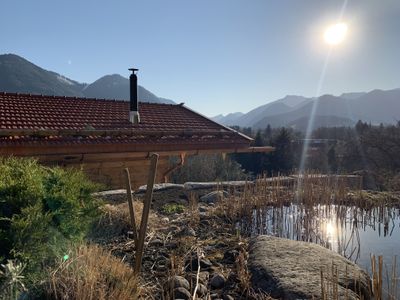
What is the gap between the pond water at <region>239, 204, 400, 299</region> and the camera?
17.3 feet

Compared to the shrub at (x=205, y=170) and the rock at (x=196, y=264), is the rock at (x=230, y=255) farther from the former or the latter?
the shrub at (x=205, y=170)

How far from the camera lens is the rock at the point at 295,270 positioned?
3.01 meters

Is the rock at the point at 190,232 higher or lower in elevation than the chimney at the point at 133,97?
lower

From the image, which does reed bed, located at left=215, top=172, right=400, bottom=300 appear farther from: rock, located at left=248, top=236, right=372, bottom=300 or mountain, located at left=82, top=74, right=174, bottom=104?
mountain, located at left=82, top=74, right=174, bottom=104

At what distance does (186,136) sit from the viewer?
11.0 m

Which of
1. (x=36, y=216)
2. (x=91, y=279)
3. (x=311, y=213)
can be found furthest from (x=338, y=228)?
(x=36, y=216)

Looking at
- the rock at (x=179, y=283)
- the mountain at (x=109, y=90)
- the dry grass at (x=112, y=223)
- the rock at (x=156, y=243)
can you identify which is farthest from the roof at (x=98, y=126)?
the mountain at (x=109, y=90)

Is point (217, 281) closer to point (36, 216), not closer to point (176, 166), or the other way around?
point (36, 216)

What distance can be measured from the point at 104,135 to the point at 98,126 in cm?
79

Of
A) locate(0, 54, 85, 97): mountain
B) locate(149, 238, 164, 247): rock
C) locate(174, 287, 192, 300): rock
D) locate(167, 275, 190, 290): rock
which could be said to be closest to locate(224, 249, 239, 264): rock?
locate(149, 238, 164, 247): rock

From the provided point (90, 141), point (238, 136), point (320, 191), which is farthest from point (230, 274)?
point (238, 136)

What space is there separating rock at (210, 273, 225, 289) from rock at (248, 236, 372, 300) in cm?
30

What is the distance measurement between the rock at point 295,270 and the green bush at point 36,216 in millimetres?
1750

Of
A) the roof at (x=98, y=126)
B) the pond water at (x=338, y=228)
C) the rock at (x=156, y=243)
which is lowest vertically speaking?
the pond water at (x=338, y=228)
